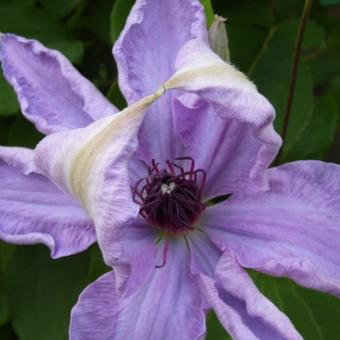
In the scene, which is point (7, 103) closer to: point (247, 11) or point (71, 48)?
point (71, 48)

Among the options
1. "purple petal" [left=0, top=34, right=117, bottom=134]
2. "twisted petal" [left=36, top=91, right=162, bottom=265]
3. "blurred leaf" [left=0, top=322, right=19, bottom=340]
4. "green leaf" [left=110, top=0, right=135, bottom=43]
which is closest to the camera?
"twisted petal" [left=36, top=91, right=162, bottom=265]

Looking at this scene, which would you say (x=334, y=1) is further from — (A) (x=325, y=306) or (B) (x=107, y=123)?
(B) (x=107, y=123)

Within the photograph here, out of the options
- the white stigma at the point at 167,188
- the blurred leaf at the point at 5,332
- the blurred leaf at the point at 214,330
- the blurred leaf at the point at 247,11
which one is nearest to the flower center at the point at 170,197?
the white stigma at the point at 167,188

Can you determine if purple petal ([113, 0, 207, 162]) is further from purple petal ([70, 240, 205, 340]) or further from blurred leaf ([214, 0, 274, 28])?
blurred leaf ([214, 0, 274, 28])

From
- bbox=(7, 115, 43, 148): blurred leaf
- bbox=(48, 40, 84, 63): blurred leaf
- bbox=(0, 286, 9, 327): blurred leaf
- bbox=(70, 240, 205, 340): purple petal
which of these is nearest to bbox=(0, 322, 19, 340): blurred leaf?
bbox=(0, 286, 9, 327): blurred leaf

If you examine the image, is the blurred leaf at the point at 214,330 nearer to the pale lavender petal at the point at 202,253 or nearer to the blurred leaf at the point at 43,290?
the pale lavender petal at the point at 202,253
